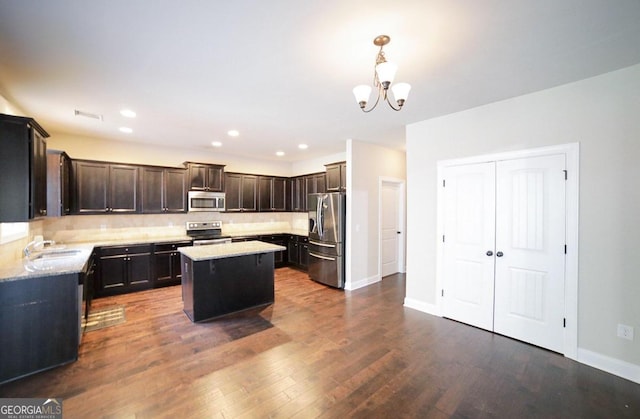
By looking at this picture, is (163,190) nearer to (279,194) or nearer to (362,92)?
(279,194)

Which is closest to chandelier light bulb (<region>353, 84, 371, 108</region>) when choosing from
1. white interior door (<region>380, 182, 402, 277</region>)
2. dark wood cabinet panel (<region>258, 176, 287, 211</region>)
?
white interior door (<region>380, 182, 402, 277</region>)

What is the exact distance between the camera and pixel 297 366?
2457 mm

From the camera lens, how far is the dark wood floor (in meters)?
1.96

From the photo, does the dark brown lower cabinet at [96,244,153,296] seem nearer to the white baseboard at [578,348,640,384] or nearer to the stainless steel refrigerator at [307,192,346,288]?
the stainless steel refrigerator at [307,192,346,288]

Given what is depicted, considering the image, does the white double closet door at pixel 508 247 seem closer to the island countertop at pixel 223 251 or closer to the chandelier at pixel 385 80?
the chandelier at pixel 385 80

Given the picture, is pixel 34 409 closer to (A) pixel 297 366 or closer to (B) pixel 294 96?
(A) pixel 297 366

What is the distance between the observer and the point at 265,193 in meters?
6.69

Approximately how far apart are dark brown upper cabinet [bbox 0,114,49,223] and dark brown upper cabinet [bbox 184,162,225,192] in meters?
2.83

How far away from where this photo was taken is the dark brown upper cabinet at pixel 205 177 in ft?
17.7

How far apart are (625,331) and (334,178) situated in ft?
14.2

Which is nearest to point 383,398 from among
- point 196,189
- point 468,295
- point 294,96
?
point 468,295

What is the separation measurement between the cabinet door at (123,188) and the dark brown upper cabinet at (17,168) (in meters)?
2.34

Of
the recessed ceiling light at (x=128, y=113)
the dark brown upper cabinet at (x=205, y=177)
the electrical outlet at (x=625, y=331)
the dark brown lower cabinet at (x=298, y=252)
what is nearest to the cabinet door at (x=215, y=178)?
the dark brown upper cabinet at (x=205, y=177)

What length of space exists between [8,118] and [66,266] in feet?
4.97
